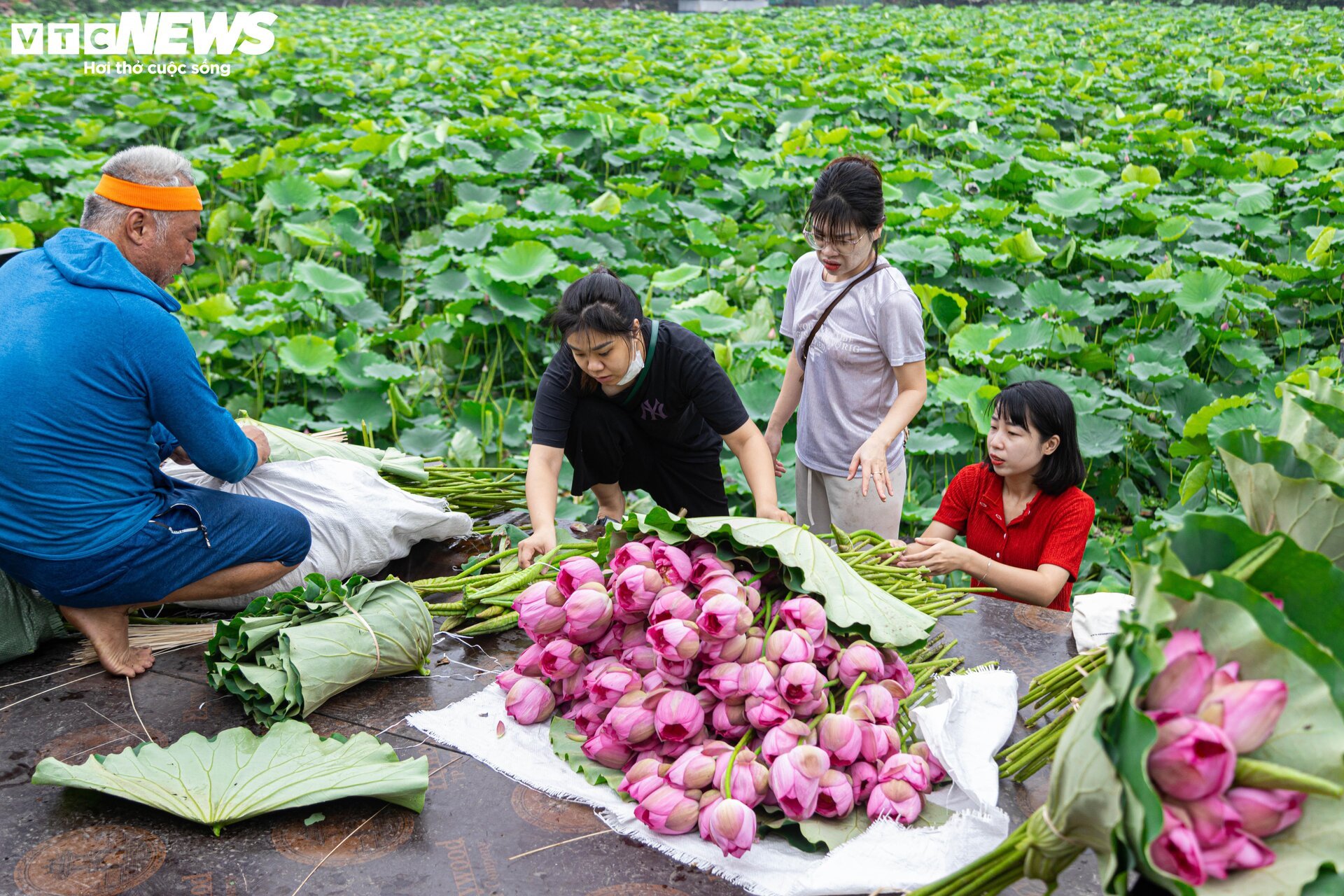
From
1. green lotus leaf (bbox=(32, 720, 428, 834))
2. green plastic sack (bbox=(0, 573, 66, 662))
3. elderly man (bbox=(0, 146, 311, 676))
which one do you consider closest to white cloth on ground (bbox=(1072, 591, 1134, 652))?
green lotus leaf (bbox=(32, 720, 428, 834))

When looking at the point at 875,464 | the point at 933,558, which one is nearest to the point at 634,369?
the point at 875,464

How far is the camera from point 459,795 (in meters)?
1.63

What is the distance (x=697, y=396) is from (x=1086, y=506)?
3.26ft

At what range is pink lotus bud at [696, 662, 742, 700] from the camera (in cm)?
145

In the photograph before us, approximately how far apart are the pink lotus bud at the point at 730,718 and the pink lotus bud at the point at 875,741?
0.18 meters

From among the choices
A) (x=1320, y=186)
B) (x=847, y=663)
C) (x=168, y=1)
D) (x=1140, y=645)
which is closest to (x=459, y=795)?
(x=847, y=663)

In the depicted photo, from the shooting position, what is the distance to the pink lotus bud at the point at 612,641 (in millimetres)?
1610

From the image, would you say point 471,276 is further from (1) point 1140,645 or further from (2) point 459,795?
(1) point 1140,645

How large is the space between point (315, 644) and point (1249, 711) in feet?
5.26

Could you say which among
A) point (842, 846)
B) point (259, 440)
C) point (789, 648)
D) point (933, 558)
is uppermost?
point (789, 648)

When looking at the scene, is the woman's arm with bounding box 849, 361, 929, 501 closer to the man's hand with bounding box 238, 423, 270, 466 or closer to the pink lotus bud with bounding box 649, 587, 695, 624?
the pink lotus bud with bounding box 649, 587, 695, 624

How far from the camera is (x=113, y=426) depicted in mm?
2105

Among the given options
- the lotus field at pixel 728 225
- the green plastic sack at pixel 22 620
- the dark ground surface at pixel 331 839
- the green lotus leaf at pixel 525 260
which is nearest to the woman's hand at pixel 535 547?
the dark ground surface at pixel 331 839

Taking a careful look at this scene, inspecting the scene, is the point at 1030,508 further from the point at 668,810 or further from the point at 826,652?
the point at 668,810
